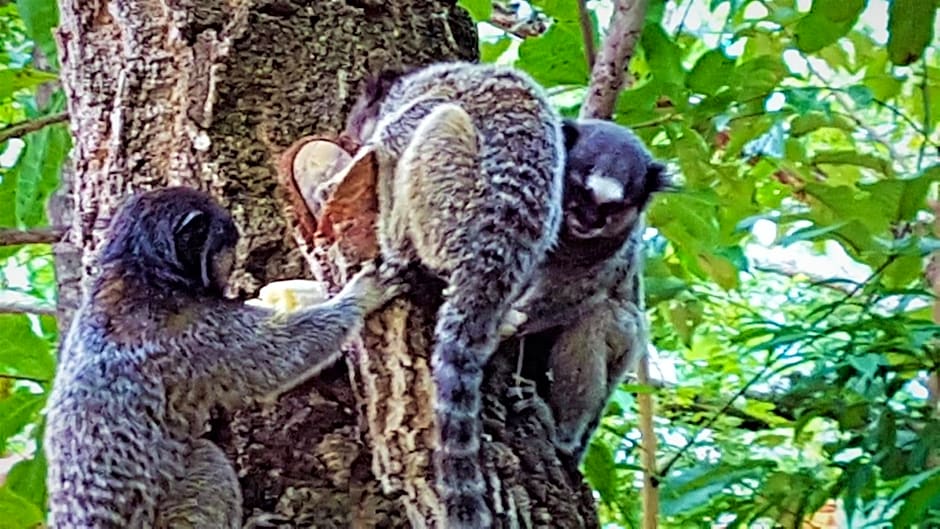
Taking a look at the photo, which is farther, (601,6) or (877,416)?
(601,6)

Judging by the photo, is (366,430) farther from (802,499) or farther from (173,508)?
(802,499)

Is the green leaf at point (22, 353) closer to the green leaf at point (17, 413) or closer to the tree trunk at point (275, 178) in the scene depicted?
the green leaf at point (17, 413)

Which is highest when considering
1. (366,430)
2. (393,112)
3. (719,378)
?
(393,112)

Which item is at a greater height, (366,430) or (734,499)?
(366,430)

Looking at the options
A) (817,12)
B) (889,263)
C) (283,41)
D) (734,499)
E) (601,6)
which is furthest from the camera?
(601,6)

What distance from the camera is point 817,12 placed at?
2283 mm

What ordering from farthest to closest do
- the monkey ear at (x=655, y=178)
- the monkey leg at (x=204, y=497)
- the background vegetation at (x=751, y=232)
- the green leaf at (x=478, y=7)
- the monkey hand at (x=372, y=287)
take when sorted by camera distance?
the green leaf at (x=478, y=7) < the monkey ear at (x=655, y=178) < the background vegetation at (x=751, y=232) < the monkey hand at (x=372, y=287) < the monkey leg at (x=204, y=497)

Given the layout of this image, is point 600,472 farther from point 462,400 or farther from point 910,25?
point 910,25

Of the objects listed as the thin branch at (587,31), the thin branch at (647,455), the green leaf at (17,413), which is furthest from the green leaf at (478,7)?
the green leaf at (17,413)

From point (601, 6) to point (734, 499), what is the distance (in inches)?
75.0

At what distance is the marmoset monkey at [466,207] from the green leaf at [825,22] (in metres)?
0.61

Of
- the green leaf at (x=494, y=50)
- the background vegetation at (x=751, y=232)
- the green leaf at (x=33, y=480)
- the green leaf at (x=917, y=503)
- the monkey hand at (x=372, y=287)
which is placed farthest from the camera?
the green leaf at (x=494, y=50)

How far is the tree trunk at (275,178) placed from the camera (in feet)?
5.89

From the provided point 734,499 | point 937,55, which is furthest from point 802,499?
point 937,55
